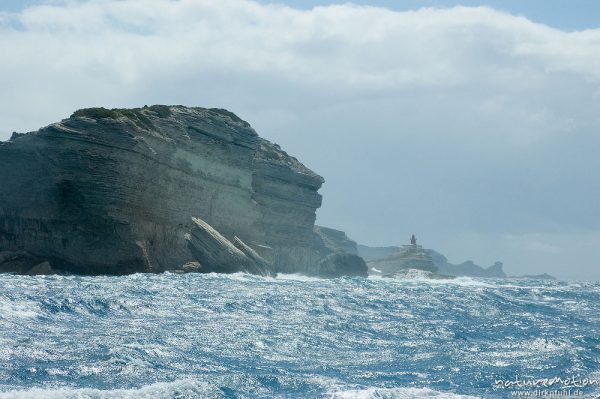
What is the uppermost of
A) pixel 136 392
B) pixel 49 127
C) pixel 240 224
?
pixel 49 127

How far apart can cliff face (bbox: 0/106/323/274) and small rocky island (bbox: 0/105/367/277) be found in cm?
8

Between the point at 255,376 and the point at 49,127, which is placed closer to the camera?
the point at 255,376

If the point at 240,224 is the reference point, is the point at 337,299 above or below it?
below

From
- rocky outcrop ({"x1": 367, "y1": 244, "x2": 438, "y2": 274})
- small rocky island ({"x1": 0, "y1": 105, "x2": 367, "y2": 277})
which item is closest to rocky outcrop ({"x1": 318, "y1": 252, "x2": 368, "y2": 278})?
small rocky island ({"x1": 0, "y1": 105, "x2": 367, "y2": 277})

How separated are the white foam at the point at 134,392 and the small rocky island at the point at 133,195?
133 feet

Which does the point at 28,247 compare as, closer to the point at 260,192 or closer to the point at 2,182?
the point at 2,182

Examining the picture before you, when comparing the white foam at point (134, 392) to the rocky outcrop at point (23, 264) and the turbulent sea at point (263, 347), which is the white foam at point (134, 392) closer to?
the turbulent sea at point (263, 347)

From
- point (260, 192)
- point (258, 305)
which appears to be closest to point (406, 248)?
point (260, 192)

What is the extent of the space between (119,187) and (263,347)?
127 ft

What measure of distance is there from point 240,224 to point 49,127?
28.8 meters

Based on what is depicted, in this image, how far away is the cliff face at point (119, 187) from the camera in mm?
59375

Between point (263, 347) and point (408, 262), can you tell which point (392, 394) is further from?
point (408, 262)

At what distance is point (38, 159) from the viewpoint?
5969 centimetres

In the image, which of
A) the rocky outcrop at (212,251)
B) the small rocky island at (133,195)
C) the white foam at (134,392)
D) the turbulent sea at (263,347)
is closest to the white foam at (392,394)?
the turbulent sea at (263,347)
